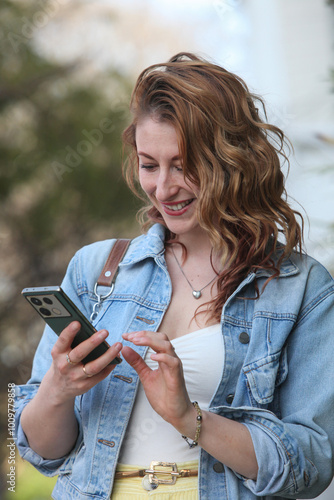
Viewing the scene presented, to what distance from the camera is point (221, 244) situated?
1.36 meters

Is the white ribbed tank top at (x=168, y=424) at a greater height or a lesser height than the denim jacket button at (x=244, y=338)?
lesser

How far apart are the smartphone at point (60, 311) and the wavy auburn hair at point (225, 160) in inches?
12.6

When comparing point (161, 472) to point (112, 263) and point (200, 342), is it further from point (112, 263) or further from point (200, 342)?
point (112, 263)

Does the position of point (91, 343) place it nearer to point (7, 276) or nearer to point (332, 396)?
point (332, 396)

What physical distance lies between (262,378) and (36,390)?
556mm

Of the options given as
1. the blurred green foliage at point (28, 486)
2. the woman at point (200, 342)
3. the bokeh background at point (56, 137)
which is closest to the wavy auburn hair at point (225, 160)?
the woman at point (200, 342)

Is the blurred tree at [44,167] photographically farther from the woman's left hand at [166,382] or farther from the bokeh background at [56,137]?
the woman's left hand at [166,382]

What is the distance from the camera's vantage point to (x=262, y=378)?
3.96ft

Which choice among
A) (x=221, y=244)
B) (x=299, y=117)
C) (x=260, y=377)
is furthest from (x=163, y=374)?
(x=299, y=117)

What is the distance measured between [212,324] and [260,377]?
0.17 m

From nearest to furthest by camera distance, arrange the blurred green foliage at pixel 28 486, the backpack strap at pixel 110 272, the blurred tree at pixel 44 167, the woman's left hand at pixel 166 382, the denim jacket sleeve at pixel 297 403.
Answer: the woman's left hand at pixel 166 382 < the denim jacket sleeve at pixel 297 403 < the backpack strap at pixel 110 272 < the blurred green foliage at pixel 28 486 < the blurred tree at pixel 44 167

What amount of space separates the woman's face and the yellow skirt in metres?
0.56

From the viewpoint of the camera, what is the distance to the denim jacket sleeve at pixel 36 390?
4.32 feet

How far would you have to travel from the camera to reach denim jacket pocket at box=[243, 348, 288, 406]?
1206 millimetres
